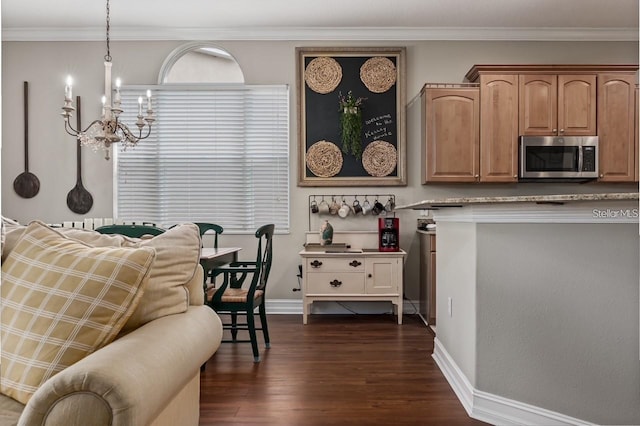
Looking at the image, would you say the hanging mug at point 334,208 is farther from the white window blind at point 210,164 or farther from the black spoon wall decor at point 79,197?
the black spoon wall decor at point 79,197

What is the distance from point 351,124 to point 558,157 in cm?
199

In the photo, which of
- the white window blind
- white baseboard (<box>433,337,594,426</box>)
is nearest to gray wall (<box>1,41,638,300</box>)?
the white window blind

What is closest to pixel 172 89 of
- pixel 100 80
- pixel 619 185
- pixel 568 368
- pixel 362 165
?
pixel 100 80

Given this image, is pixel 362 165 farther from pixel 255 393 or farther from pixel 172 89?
pixel 255 393

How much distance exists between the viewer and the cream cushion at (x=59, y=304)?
1244 mm

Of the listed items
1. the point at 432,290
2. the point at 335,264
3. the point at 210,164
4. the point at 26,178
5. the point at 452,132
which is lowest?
the point at 432,290

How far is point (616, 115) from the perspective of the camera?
13.6ft

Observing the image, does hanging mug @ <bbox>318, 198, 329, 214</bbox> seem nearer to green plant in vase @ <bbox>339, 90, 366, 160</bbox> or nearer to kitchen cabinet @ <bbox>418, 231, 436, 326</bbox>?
green plant in vase @ <bbox>339, 90, 366, 160</bbox>

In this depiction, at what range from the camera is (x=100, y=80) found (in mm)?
4680

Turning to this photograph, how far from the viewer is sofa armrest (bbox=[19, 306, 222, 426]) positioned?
1034mm

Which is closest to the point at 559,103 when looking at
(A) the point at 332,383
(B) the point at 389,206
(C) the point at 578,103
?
(C) the point at 578,103

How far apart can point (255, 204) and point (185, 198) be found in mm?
746

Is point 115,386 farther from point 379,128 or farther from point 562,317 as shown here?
point 379,128

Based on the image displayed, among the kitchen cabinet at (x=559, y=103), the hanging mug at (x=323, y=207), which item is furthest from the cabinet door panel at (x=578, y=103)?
the hanging mug at (x=323, y=207)
